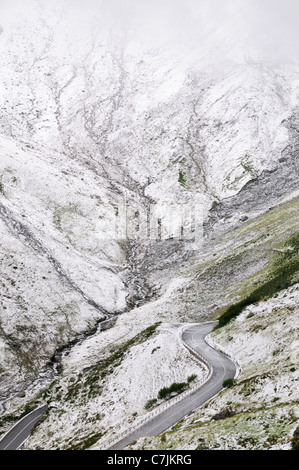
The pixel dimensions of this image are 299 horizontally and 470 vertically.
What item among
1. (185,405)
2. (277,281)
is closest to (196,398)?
(185,405)

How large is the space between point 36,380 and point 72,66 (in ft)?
528

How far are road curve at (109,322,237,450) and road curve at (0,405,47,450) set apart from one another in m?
17.7

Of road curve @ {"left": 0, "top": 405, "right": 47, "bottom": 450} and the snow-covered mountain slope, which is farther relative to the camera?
the snow-covered mountain slope

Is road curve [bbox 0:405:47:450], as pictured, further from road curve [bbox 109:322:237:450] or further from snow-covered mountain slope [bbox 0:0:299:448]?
road curve [bbox 109:322:237:450]

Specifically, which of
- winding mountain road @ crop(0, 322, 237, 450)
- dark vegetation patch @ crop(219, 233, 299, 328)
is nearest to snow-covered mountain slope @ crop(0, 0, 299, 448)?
dark vegetation patch @ crop(219, 233, 299, 328)

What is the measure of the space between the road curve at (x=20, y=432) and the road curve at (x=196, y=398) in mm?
17722

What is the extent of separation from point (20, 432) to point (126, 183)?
89.8 metres

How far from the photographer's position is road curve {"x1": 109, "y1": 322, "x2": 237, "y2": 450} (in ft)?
93.7

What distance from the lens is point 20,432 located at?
4241cm

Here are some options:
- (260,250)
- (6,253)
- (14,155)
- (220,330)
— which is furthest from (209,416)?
(14,155)

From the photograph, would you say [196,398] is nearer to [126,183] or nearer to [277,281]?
[277,281]

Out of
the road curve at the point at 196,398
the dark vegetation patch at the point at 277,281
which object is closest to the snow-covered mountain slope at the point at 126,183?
the dark vegetation patch at the point at 277,281

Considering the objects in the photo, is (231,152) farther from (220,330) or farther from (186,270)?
(220,330)

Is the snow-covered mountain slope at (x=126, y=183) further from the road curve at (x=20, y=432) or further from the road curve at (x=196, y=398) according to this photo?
the road curve at (x=196, y=398)
